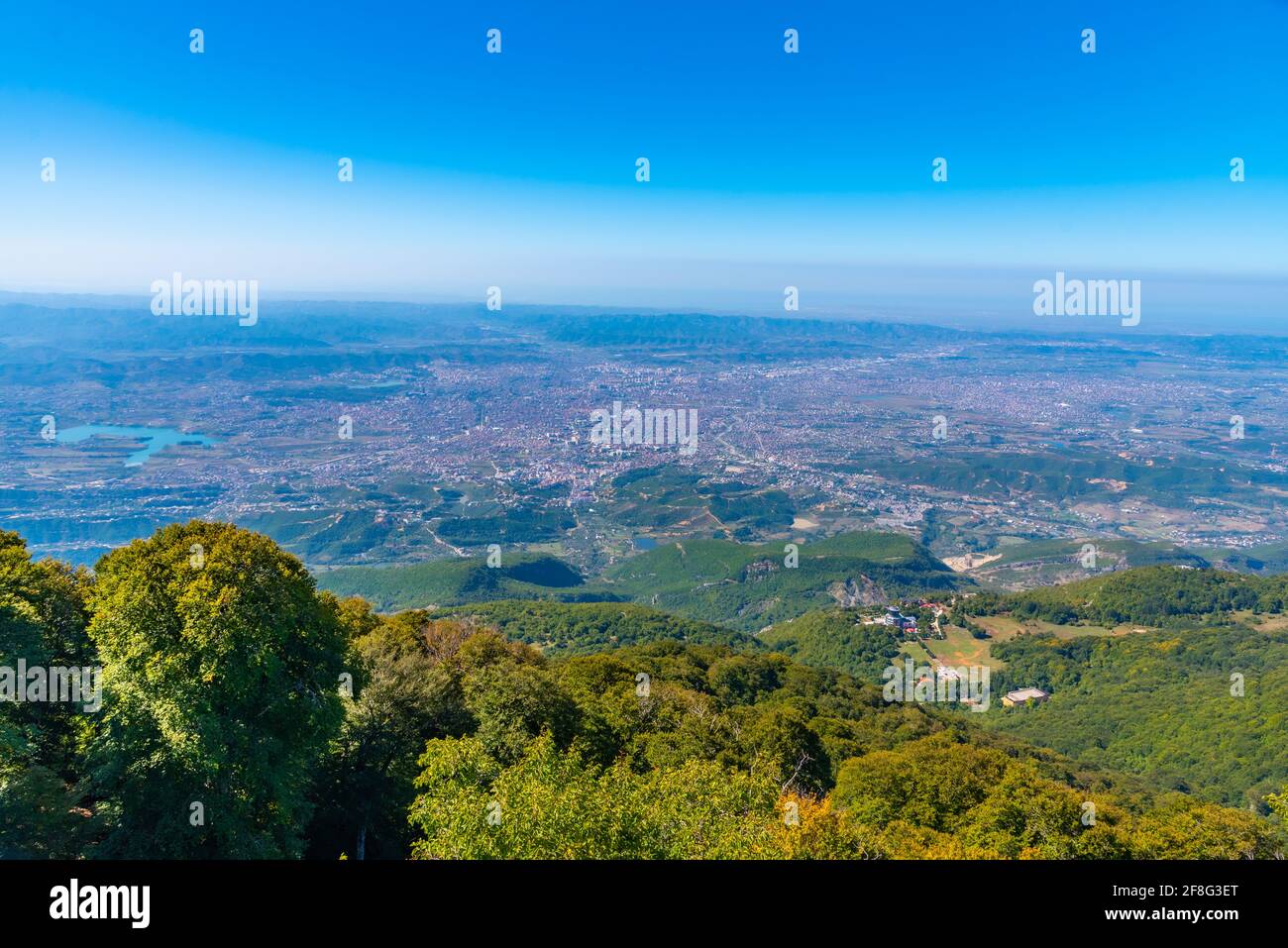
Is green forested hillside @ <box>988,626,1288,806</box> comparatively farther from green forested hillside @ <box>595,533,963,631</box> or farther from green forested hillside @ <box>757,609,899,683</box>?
green forested hillside @ <box>595,533,963,631</box>

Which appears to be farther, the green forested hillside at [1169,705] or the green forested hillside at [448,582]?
the green forested hillside at [448,582]

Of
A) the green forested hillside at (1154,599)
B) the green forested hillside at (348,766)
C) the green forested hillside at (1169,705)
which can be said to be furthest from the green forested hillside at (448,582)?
the green forested hillside at (348,766)

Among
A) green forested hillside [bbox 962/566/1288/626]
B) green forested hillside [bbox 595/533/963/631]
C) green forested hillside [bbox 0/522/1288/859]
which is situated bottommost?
green forested hillside [bbox 595/533/963/631]

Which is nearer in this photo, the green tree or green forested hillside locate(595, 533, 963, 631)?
the green tree

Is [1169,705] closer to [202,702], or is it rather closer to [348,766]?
[348,766]

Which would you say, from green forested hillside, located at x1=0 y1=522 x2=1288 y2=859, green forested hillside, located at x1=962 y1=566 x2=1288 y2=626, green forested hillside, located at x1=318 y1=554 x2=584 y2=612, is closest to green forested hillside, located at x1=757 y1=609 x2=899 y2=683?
green forested hillside, located at x1=962 y1=566 x2=1288 y2=626

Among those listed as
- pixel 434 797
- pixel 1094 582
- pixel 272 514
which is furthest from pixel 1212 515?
pixel 272 514

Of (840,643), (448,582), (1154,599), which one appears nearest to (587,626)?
(840,643)

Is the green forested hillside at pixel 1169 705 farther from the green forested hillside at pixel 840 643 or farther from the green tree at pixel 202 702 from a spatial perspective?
the green tree at pixel 202 702

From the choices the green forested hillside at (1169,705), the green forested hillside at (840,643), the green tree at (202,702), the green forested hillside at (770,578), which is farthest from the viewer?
the green forested hillside at (770,578)

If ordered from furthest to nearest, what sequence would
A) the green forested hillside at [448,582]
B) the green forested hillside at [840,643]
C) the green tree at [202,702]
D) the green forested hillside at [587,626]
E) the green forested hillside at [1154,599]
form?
the green forested hillside at [448,582] → the green forested hillside at [1154,599] → the green forested hillside at [840,643] → the green forested hillside at [587,626] → the green tree at [202,702]

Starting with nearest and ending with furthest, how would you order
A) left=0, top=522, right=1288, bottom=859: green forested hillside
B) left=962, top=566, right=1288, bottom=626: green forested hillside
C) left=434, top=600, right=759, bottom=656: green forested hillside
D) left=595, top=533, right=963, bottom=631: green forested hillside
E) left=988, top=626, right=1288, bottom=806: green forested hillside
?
left=0, top=522, right=1288, bottom=859: green forested hillside → left=988, top=626, right=1288, bottom=806: green forested hillside → left=434, top=600, right=759, bottom=656: green forested hillside → left=962, top=566, right=1288, bottom=626: green forested hillside → left=595, top=533, right=963, bottom=631: green forested hillside
